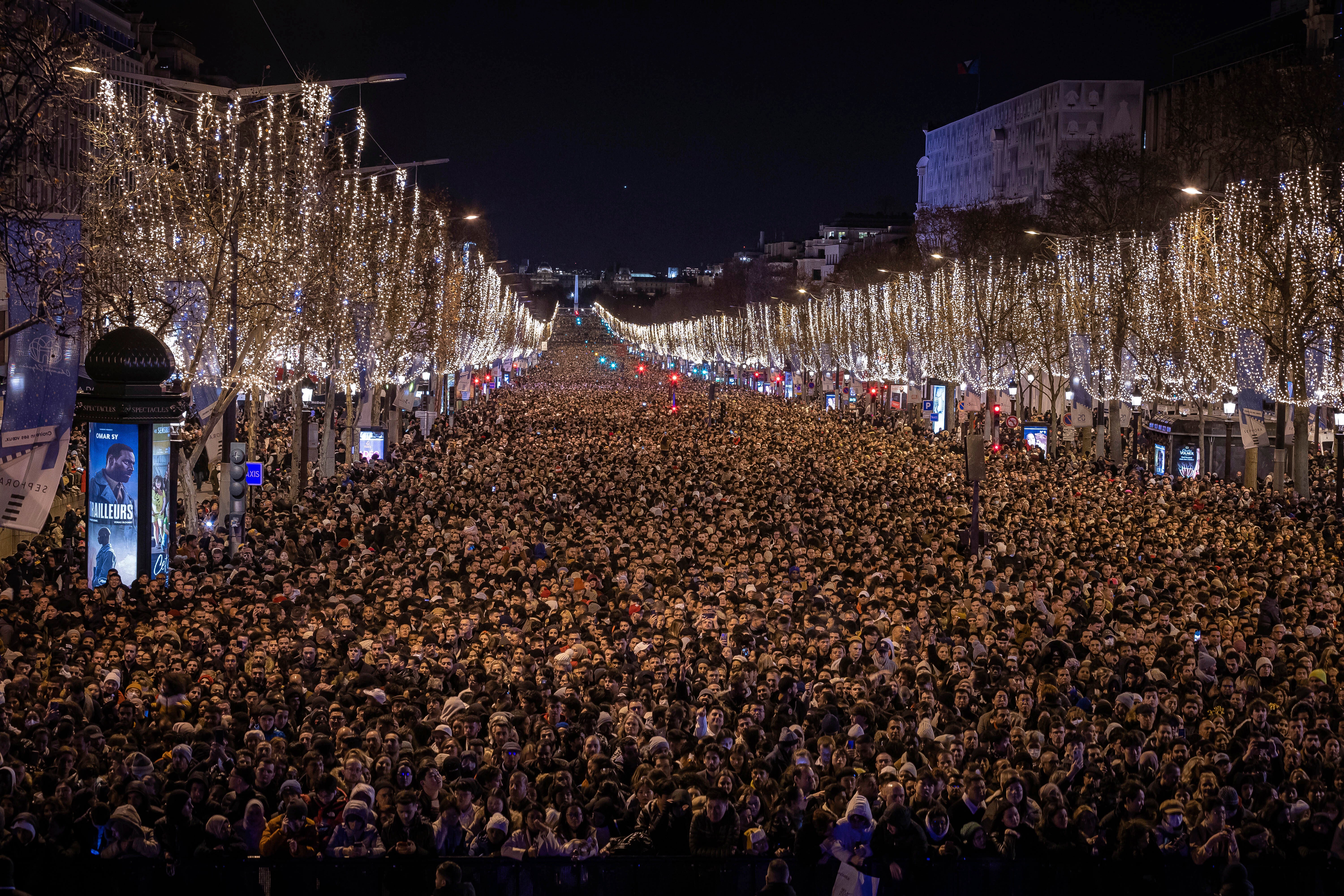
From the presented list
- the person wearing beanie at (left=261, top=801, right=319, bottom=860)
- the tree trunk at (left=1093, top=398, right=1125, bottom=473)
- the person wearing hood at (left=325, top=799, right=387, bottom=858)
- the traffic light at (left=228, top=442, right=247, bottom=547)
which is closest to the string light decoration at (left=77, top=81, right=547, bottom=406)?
the traffic light at (left=228, top=442, right=247, bottom=547)

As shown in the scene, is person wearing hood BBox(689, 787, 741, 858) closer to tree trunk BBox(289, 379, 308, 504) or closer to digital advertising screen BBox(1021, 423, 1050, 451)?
tree trunk BBox(289, 379, 308, 504)

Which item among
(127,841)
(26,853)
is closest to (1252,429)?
(127,841)

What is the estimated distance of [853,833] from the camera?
8742mm

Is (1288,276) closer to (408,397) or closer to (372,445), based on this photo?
(372,445)

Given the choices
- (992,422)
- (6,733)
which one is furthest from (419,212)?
(6,733)

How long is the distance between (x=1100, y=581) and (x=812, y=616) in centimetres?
496

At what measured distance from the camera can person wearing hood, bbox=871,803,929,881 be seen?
833cm

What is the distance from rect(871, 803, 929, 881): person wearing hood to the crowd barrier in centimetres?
6

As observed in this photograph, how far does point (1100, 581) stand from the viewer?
18.6m

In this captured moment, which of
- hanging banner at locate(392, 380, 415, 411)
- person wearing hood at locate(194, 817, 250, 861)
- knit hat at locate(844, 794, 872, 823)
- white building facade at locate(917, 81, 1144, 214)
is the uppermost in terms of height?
white building facade at locate(917, 81, 1144, 214)

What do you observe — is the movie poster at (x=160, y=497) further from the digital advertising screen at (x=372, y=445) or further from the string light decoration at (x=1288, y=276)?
the string light decoration at (x=1288, y=276)

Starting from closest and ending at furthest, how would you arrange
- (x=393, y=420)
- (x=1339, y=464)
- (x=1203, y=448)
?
(x=1339, y=464), (x=1203, y=448), (x=393, y=420)

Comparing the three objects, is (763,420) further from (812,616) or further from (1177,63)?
(812,616)

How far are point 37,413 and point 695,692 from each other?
32.8 feet
